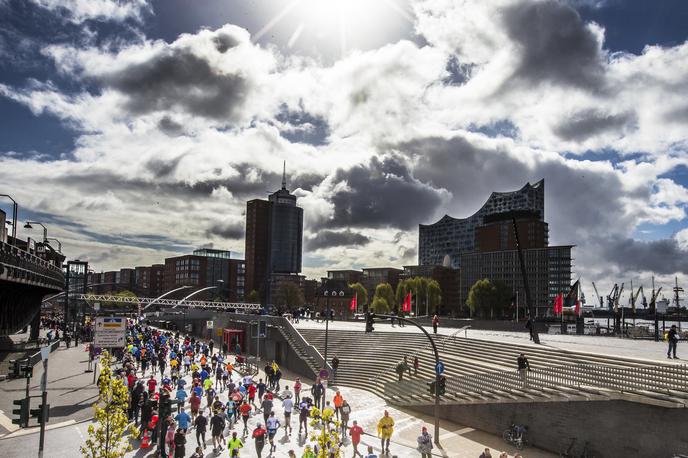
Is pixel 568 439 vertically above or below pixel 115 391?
below

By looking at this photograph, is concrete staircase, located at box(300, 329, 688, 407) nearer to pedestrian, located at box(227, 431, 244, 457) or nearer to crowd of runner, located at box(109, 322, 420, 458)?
crowd of runner, located at box(109, 322, 420, 458)

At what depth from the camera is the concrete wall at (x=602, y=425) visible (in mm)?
16781

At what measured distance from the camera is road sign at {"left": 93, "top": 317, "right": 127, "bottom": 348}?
A: 98.0 ft

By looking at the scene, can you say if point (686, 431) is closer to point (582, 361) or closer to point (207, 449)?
point (582, 361)

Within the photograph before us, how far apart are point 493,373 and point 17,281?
25.9 metres

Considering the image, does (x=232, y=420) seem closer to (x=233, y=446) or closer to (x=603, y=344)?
(x=233, y=446)

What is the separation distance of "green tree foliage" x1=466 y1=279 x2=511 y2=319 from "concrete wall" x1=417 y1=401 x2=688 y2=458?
100 meters

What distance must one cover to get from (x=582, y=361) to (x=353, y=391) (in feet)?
44.9

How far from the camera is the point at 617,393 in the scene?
1841 cm

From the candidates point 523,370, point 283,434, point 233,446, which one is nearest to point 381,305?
point 523,370

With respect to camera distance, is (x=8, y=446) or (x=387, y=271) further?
(x=387, y=271)

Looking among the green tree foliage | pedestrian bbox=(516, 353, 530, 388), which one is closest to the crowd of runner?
pedestrian bbox=(516, 353, 530, 388)

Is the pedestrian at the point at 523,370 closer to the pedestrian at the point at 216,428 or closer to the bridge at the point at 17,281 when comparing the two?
the pedestrian at the point at 216,428

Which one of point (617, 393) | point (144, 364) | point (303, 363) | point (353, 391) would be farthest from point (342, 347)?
point (617, 393)
